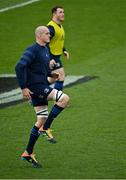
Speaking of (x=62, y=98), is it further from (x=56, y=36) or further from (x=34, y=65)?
(x=56, y=36)

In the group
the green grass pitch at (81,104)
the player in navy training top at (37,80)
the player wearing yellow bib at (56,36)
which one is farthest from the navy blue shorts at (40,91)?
the player wearing yellow bib at (56,36)

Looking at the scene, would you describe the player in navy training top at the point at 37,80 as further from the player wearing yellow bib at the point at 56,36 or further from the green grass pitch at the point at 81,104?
the player wearing yellow bib at the point at 56,36

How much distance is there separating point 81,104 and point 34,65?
18.2 feet

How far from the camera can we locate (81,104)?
65.6 ft

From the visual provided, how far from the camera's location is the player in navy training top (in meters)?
14.3

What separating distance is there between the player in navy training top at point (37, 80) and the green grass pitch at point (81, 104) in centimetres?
56

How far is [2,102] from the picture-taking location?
806 inches

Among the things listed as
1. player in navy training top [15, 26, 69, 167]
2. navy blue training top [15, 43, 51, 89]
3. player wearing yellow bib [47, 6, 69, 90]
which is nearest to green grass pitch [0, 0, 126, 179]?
player in navy training top [15, 26, 69, 167]

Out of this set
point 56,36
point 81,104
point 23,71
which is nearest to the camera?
point 23,71

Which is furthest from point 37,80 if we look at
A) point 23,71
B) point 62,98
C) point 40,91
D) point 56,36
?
point 56,36

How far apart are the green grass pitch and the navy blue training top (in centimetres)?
149

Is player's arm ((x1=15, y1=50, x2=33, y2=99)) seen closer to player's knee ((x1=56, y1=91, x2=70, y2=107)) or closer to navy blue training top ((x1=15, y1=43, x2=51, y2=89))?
navy blue training top ((x1=15, y1=43, x2=51, y2=89))

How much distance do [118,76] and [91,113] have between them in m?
4.89

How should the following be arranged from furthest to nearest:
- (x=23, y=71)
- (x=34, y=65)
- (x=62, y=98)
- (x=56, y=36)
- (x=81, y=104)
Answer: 1. (x=81, y=104)
2. (x=56, y=36)
3. (x=62, y=98)
4. (x=34, y=65)
5. (x=23, y=71)
